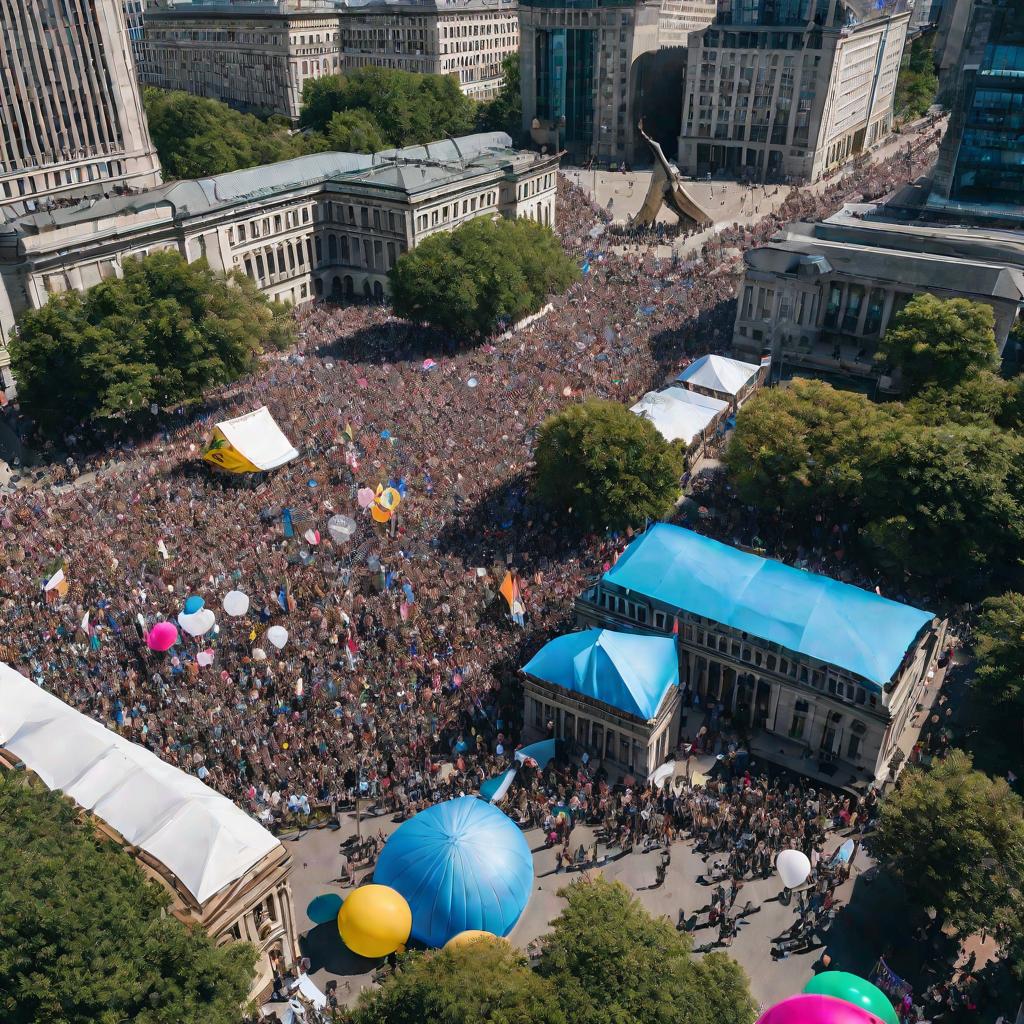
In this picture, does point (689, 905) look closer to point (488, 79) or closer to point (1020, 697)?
point (1020, 697)

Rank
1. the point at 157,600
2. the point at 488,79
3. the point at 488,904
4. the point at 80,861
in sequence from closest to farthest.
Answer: the point at 80,861
the point at 488,904
the point at 157,600
the point at 488,79

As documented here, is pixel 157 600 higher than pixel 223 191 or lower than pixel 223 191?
lower

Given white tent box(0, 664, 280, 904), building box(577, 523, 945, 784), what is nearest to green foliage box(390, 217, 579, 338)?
building box(577, 523, 945, 784)

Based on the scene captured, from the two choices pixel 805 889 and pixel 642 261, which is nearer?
pixel 805 889

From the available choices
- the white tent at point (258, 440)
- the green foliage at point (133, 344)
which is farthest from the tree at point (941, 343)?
the green foliage at point (133, 344)

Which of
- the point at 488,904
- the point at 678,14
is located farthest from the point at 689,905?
the point at 678,14

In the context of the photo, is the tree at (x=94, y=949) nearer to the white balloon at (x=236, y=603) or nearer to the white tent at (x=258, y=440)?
the white balloon at (x=236, y=603)

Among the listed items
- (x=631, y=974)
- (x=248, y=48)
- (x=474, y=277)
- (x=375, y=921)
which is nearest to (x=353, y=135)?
(x=474, y=277)
